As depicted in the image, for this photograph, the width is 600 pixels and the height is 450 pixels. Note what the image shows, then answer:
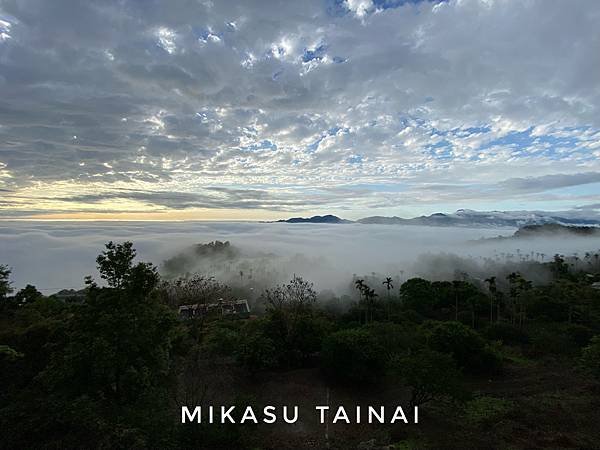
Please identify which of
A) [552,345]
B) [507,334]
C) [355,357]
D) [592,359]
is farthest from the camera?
[507,334]

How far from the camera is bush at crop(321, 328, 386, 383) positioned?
22203 mm

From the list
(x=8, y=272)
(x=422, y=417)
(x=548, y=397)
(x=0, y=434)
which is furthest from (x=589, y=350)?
(x=8, y=272)

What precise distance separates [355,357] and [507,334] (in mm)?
20726

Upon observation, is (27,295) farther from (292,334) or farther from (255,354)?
(292,334)

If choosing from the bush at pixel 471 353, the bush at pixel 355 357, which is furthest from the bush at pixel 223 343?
the bush at pixel 471 353

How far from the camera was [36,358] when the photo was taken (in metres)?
15.6

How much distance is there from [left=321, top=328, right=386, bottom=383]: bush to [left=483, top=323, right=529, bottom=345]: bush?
1796 centimetres

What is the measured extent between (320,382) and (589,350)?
15593mm

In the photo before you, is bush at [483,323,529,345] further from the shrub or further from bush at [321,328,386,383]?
the shrub

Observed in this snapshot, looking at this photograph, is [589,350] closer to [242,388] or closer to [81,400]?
[242,388]

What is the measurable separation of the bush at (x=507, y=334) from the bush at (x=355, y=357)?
18.0m

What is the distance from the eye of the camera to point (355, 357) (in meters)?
22.3

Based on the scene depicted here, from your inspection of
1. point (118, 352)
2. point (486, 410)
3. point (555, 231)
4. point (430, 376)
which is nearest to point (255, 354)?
point (430, 376)

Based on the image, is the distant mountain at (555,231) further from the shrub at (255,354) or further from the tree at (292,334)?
the shrub at (255,354)
